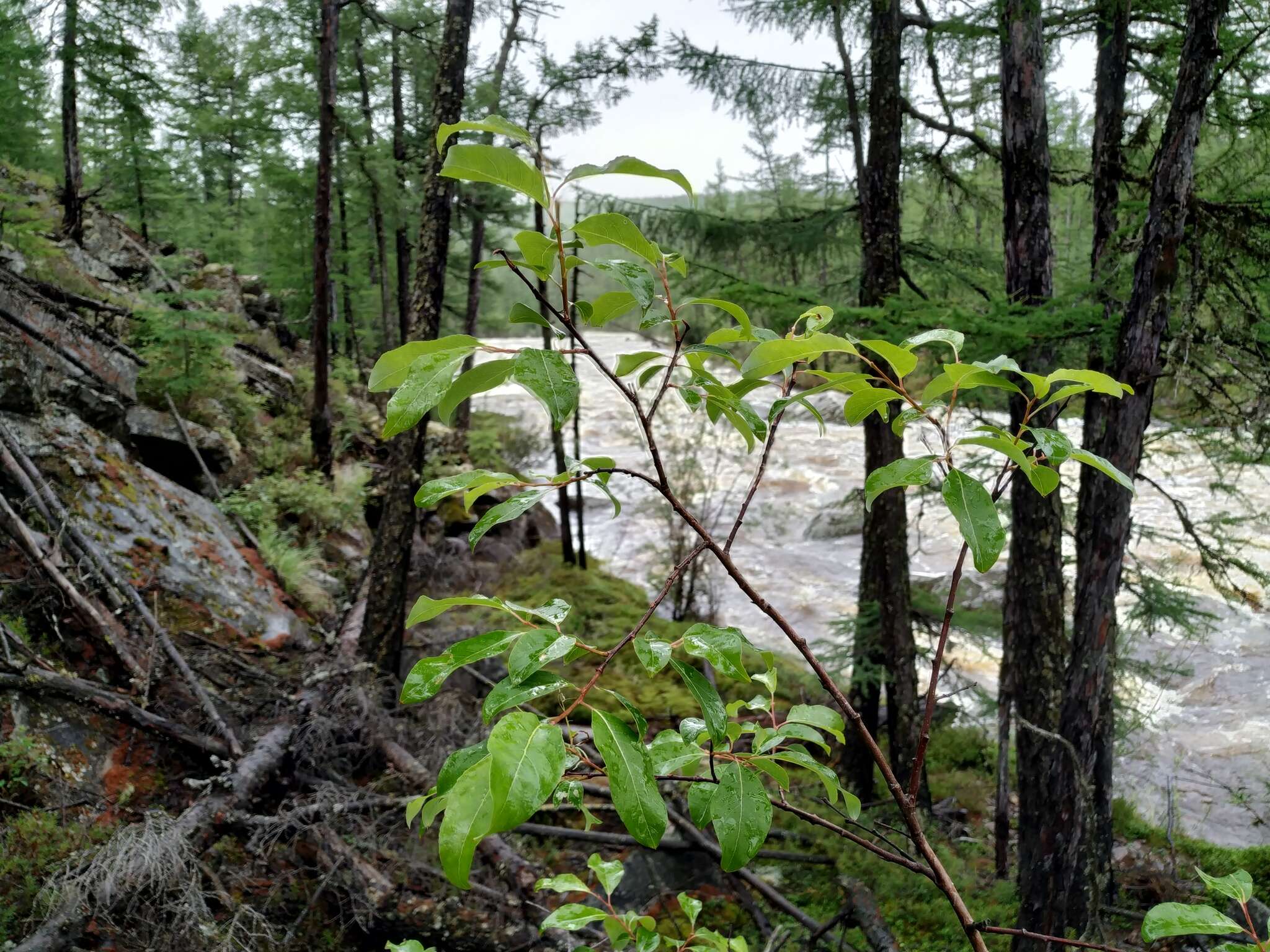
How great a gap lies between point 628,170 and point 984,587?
12.5m

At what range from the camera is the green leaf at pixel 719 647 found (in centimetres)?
79

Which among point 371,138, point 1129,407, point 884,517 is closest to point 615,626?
point 884,517

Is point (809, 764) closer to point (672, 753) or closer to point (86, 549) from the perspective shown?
point (672, 753)

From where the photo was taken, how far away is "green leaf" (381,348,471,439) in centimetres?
70

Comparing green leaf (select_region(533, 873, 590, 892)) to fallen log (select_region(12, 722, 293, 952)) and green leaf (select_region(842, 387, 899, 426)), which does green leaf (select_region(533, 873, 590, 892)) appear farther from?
fallen log (select_region(12, 722, 293, 952))

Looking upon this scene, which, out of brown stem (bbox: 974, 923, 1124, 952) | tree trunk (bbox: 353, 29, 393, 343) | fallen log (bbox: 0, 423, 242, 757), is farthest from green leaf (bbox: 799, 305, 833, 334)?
tree trunk (bbox: 353, 29, 393, 343)

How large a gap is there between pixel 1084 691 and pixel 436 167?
4.89 m

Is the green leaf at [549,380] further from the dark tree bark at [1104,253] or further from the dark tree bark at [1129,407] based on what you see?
the dark tree bark at [1104,253]

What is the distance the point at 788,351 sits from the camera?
2.86 feet

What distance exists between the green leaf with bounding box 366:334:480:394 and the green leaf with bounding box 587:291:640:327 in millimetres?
Answer: 210

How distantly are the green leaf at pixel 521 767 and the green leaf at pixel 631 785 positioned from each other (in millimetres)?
47

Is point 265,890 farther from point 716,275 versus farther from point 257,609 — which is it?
point 716,275

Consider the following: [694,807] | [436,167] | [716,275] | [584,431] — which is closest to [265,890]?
[694,807]

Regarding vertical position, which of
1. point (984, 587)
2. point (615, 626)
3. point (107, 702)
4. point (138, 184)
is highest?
point (138, 184)
